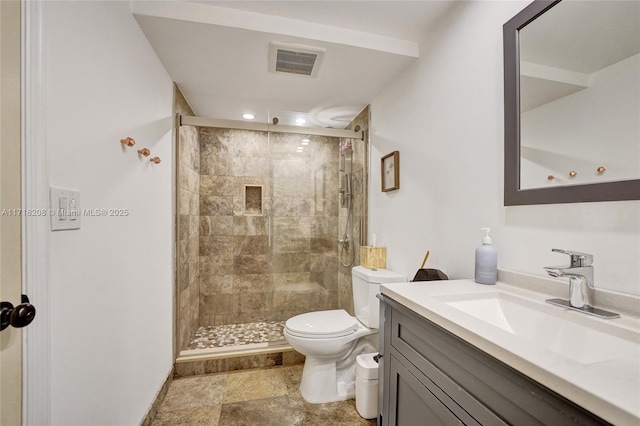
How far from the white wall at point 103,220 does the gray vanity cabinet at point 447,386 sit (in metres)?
1.10

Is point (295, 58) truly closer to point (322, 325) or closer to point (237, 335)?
point (322, 325)

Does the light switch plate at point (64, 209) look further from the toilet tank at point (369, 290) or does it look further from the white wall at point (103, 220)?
the toilet tank at point (369, 290)

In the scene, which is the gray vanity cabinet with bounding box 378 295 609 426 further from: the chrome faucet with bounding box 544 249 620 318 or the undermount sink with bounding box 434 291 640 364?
the chrome faucet with bounding box 544 249 620 318

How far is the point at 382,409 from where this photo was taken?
43.7 inches

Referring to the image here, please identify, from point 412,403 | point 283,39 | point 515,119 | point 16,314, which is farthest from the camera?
point 283,39

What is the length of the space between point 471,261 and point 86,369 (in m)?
1.62

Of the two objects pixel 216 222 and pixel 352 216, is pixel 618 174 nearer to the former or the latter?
pixel 352 216

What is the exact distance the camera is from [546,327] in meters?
0.81

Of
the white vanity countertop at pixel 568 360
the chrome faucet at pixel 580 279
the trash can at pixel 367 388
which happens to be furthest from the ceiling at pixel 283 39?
the trash can at pixel 367 388

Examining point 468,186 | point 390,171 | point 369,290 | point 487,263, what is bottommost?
point 369,290

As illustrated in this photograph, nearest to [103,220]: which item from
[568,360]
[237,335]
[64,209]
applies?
[64,209]

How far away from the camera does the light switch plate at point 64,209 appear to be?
822 mm

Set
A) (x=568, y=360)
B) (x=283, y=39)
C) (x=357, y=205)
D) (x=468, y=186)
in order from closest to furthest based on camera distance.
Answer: (x=568, y=360)
(x=468, y=186)
(x=283, y=39)
(x=357, y=205)

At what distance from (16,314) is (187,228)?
1887mm
